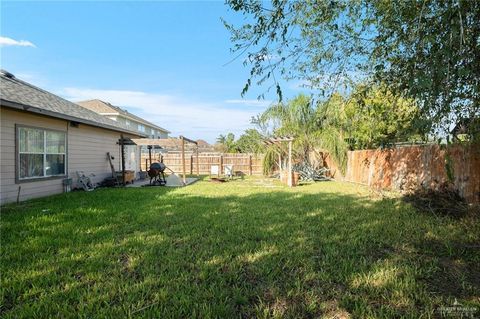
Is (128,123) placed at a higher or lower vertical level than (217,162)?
higher

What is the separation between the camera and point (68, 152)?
9.74 meters

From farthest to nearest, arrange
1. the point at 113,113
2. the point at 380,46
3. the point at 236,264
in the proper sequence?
the point at 113,113
the point at 380,46
the point at 236,264

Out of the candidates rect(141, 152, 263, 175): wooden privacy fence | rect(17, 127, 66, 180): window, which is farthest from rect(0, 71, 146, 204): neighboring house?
rect(141, 152, 263, 175): wooden privacy fence

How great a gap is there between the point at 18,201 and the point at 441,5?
30.8 ft

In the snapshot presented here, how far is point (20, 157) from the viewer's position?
299 inches

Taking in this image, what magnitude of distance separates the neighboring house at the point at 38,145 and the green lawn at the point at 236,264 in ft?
6.63

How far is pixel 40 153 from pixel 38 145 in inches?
9.3

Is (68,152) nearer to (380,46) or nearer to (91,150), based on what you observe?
(91,150)

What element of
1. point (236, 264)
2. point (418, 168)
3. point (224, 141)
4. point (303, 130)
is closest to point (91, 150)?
point (236, 264)

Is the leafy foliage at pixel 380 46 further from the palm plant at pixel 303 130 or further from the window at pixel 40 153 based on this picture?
the palm plant at pixel 303 130

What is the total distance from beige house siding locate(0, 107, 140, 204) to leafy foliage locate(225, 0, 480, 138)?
261 inches

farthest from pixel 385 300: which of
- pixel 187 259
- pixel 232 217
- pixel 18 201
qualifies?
pixel 18 201

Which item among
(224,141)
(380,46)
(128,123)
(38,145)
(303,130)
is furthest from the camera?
(224,141)

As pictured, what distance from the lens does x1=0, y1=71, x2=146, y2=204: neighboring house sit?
717cm
